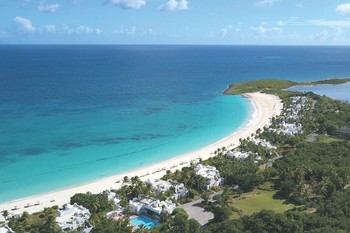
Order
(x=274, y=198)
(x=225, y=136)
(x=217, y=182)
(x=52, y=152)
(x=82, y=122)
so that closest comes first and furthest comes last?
(x=274, y=198), (x=217, y=182), (x=52, y=152), (x=225, y=136), (x=82, y=122)

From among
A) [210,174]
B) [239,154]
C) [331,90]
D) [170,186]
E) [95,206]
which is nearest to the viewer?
[95,206]

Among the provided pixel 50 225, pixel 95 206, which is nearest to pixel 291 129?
pixel 95 206

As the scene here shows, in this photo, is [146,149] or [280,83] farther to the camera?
[280,83]

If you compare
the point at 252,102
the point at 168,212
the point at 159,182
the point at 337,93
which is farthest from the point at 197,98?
the point at 168,212

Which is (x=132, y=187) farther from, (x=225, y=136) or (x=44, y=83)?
(x=44, y=83)

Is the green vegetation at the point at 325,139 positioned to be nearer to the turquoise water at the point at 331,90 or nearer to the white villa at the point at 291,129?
the white villa at the point at 291,129

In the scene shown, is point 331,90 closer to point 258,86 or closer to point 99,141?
point 258,86

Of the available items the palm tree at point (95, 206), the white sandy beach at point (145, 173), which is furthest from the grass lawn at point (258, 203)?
the palm tree at point (95, 206)
